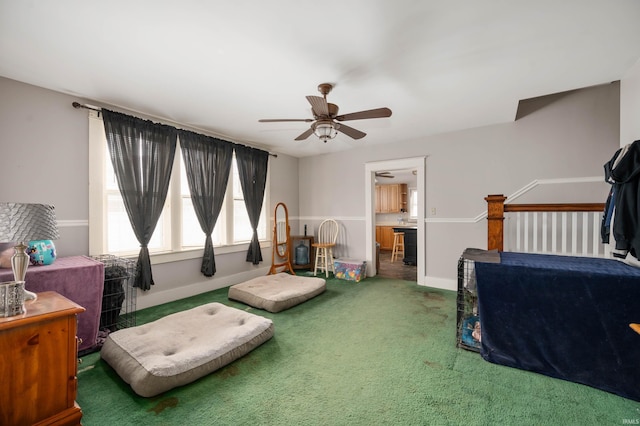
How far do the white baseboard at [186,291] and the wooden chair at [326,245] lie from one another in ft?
3.91

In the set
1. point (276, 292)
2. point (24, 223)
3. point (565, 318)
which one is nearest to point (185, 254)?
point (276, 292)

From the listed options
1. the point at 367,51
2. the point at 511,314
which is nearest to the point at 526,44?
the point at 367,51

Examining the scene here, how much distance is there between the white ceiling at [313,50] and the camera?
5.33 feet

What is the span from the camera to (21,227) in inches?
57.2

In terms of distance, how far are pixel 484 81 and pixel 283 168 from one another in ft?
12.1

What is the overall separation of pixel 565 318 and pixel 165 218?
4242 mm

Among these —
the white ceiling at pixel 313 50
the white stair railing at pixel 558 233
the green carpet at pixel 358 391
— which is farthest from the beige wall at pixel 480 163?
the green carpet at pixel 358 391

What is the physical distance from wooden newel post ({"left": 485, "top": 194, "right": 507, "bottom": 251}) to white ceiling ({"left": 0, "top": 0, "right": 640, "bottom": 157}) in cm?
113

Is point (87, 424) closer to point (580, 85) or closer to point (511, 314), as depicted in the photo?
point (511, 314)

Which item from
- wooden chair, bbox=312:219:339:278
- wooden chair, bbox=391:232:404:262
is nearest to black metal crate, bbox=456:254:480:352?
wooden chair, bbox=312:219:339:278

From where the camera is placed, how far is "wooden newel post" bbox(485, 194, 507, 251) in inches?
109

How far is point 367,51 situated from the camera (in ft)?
6.67

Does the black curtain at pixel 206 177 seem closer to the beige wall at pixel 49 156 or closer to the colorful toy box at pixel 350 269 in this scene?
the beige wall at pixel 49 156

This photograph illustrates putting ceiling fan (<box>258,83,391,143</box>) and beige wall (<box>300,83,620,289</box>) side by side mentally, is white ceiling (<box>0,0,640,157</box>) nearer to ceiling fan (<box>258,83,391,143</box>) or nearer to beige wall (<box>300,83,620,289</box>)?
ceiling fan (<box>258,83,391,143</box>)
